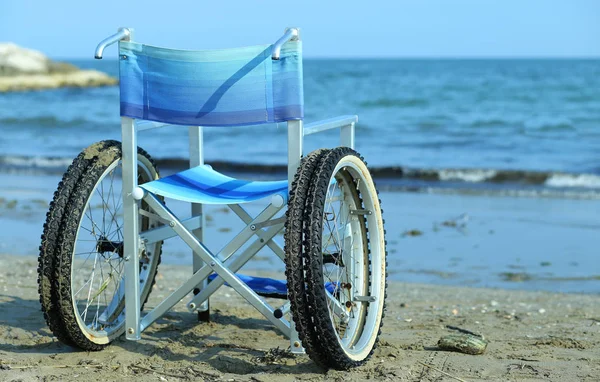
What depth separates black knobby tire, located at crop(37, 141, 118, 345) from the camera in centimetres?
322

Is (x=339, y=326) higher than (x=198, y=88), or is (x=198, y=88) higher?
(x=198, y=88)

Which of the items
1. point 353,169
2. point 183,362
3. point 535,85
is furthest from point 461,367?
point 535,85

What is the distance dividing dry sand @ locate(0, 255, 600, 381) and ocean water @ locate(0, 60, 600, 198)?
640 centimetres

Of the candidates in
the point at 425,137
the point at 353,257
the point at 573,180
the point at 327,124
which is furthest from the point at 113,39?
the point at 425,137

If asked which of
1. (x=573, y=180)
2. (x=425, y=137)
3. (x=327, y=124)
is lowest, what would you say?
(x=573, y=180)

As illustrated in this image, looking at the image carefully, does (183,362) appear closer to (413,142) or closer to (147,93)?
(147,93)

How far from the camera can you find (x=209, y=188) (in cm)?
A: 349

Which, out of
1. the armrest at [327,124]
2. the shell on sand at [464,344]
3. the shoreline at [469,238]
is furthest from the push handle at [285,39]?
the shoreline at [469,238]

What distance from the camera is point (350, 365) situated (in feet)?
10.4

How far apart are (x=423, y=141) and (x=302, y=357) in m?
14.3

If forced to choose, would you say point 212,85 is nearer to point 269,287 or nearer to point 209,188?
point 209,188

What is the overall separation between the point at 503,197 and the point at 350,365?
24.5ft

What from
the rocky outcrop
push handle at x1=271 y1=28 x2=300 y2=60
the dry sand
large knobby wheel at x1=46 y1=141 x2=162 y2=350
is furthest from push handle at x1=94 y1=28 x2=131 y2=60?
the rocky outcrop

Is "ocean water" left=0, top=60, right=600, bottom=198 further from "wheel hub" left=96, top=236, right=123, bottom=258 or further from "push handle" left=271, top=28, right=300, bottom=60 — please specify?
"push handle" left=271, top=28, right=300, bottom=60
